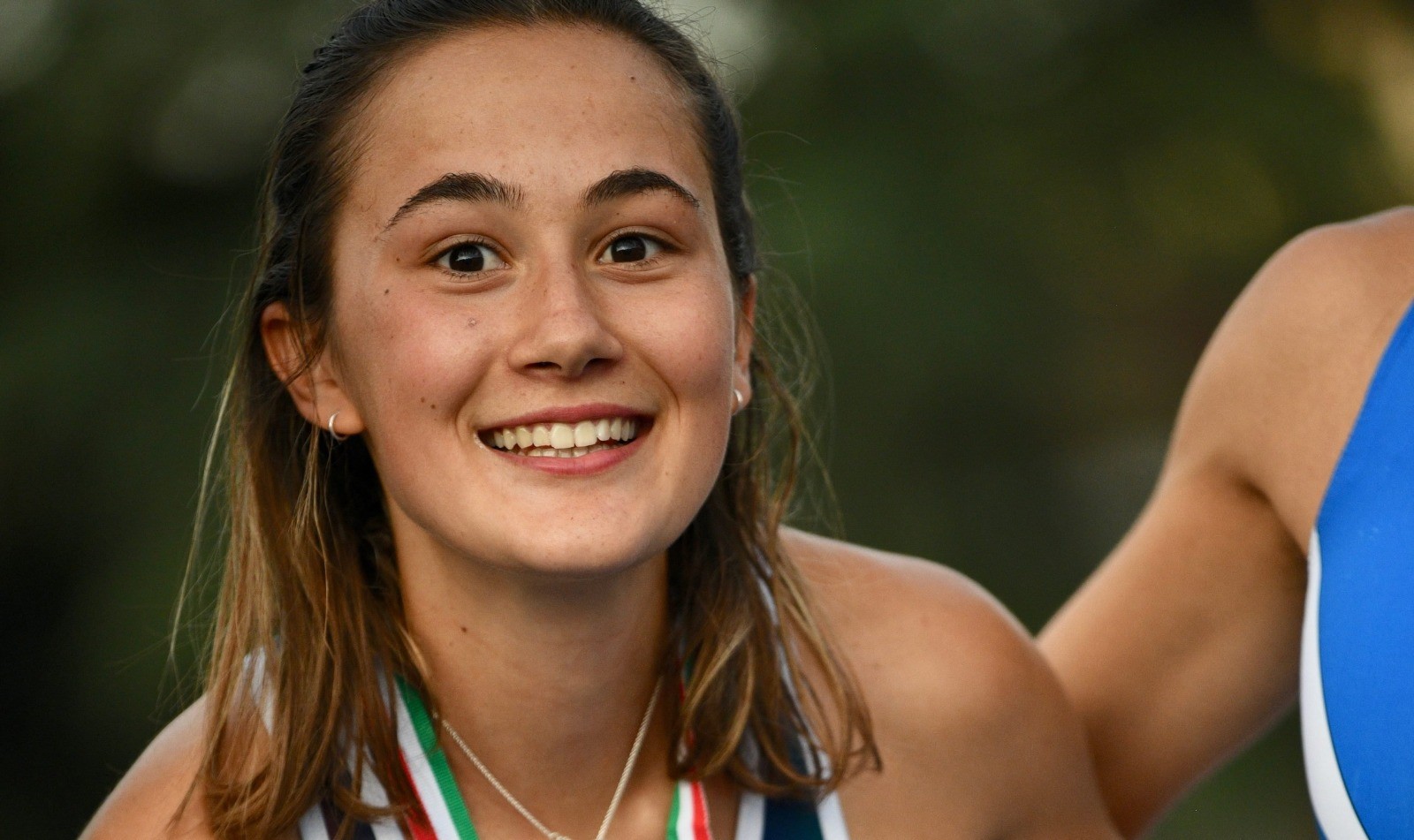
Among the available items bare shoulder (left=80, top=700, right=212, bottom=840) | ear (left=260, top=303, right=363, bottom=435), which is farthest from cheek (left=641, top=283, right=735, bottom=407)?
bare shoulder (left=80, top=700, right=212, bottom=840)

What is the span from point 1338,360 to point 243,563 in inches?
58.7

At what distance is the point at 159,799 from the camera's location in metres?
2.03

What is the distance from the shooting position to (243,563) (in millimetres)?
2246

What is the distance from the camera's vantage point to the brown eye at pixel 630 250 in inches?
78.9

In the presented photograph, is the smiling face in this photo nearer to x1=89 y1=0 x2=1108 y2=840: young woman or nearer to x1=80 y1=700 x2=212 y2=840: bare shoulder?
x1=89 y1=0 x2=1108 y2=840: young woman

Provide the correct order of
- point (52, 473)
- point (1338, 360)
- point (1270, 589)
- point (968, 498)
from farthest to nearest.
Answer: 1. point (968, 498)
2. point (52, 473)
3. point (1270, 589)
4. point (1338, 360)

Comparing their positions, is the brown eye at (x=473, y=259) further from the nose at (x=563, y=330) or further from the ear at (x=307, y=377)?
the ear at (x=307, y=377)

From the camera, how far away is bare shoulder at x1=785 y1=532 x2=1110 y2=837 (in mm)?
2273

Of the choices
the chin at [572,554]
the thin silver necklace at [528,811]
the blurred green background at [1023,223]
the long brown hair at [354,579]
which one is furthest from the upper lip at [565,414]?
the blurred green background at [1023,223]

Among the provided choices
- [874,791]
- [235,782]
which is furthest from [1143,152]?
[235,782]

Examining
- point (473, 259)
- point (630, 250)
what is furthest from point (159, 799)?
point (630, 250)

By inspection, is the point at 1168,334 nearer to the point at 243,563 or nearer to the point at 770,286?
the point at 770,286

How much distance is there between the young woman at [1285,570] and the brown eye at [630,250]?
0.90 meters

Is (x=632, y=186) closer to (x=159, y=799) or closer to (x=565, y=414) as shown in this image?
(x=565, y=414)
